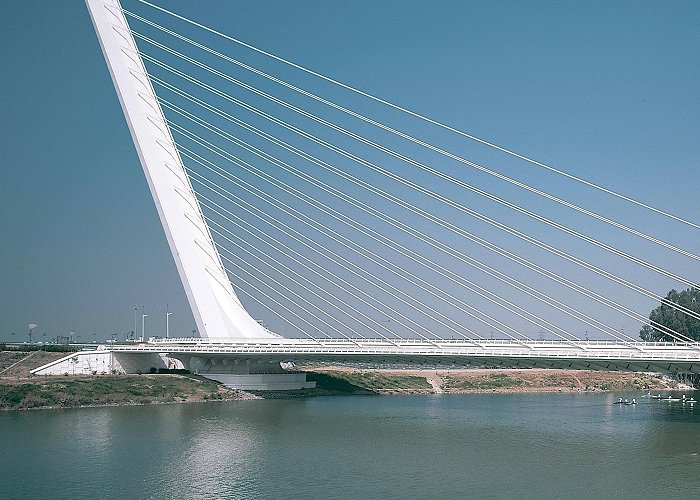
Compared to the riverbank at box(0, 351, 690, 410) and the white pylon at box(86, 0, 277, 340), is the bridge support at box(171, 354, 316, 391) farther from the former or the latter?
the white pylon at box(86, 0, 277, 340)

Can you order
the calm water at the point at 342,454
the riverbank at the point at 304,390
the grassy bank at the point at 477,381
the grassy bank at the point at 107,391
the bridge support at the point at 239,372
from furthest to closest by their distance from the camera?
the grassy bank at the point at 477,381 → the bridge support at the point at 239,372 → the riverbank at the point at 304,390 → the grassy bank at the point at 107,391 → the calm water at the point at 342,454

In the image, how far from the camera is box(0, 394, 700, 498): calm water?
66.6ft

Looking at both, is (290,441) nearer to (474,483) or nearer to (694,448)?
(474,483)

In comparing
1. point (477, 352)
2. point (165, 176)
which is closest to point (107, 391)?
point (165, 176)

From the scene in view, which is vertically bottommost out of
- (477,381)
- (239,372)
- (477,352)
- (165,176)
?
(477,381)

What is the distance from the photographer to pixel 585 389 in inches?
2285

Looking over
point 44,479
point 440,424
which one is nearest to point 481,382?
point 440,424

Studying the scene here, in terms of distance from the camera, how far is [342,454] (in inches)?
986

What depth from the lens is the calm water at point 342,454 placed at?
2030cm

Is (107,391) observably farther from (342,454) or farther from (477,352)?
(342,454)

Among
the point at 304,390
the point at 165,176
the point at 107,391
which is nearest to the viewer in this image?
the point at 165,176

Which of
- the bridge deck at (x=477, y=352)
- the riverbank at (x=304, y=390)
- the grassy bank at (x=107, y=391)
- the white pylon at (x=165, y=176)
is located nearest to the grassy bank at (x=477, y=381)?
the riverbank at (x=304, y=390)

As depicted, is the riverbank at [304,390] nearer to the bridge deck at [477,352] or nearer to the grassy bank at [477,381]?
the grassy bank at [477,381]

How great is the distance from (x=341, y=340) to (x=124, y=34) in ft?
56.9
